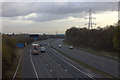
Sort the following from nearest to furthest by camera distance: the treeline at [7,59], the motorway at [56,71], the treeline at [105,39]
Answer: the motorway at [56,71] → the treeline at [7,59] → the treeline at [105,39]

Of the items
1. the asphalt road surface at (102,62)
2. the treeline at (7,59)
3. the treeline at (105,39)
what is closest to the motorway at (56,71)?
the treeline at (7,59)

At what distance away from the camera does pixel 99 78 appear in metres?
17.7

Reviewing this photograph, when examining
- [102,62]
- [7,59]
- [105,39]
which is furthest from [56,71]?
[105,39]

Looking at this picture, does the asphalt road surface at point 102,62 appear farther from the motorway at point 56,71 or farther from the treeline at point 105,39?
the treeline at point 105,39

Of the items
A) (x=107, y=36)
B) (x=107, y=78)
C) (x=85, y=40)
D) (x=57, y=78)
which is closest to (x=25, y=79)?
(x=57, y=78)

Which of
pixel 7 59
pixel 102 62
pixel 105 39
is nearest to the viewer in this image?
pixel 7 59

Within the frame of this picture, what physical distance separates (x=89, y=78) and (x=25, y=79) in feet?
21.5

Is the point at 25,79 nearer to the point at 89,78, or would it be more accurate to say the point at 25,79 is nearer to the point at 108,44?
the point at 89,78

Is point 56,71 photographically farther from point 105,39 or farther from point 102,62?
point 105,39

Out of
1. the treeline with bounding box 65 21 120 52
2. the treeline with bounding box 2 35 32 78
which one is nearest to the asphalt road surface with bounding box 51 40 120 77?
the treeline with bounding box 65 21 120 52

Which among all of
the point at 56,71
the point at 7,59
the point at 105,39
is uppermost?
the point at 105,39

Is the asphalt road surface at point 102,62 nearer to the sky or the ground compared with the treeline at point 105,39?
nearer to the ground

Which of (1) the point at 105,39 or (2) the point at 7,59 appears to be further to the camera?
(1) the point at 105,39

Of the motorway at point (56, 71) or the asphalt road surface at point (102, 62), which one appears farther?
the asphalt road surface at point (102, 62)
